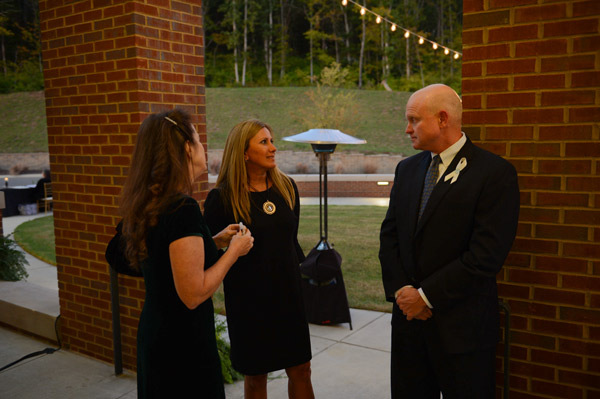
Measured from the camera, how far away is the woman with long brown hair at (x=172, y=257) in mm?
2008

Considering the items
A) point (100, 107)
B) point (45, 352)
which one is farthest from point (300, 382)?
point (45, 352)

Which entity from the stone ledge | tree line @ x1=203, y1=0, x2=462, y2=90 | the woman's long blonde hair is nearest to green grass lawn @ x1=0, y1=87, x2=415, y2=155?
tree line @ x1=203, y1=0, x2=462, y2=90

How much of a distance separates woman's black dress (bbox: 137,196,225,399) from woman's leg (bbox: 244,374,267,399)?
0.67m

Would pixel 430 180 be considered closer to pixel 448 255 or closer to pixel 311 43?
pixel 448 255

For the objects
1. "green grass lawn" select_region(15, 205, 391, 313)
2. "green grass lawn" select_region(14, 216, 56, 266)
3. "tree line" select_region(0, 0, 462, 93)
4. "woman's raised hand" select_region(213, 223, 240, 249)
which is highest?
"tree line" select_region(0, 0, 462, 93)

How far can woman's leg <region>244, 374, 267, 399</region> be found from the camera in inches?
114

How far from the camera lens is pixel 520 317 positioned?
260 cm

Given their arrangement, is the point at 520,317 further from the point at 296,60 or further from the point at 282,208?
the point at 296,60

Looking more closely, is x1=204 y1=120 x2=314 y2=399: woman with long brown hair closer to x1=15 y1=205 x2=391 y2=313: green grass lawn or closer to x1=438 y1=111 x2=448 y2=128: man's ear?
x1=438 y1=111 x2=448 y2=128: man's ear

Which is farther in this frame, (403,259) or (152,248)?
(403,259)

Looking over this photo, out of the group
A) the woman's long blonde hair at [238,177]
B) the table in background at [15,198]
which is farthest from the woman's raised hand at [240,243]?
the table in background at [15,198]

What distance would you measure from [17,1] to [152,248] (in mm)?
59453

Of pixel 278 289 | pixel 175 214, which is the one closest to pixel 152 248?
pixel 175 214

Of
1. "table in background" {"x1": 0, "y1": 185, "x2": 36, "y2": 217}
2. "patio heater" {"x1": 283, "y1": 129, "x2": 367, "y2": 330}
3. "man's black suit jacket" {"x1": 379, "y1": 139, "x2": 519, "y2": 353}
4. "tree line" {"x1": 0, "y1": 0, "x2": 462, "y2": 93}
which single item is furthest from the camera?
"tree line" {"x1": 0, "y1": 0, "x2": 462, "y2": 93}
